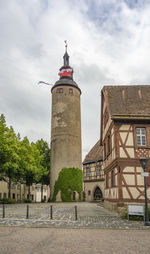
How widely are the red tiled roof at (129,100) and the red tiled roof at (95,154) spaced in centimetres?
2177

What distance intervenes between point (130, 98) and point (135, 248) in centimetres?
1409

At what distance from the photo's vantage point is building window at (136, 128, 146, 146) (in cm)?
1736

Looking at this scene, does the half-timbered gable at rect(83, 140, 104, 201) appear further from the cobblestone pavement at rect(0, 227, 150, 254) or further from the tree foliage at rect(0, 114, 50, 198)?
the cobblestone pavement at rect(0, 227, 150, 254)

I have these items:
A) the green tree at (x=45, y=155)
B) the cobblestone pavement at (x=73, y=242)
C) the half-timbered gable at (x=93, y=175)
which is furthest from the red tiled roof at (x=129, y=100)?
the green tree at (x=45, y=155)

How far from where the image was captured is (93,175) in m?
42.0

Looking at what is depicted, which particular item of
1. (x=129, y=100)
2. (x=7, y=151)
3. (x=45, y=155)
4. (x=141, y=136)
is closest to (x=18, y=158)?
(x=7, y=151)

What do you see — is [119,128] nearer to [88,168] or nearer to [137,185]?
[137,185]

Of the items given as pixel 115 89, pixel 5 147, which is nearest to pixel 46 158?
pixel 5 147

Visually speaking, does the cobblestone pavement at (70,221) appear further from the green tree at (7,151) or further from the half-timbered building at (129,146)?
the green tree at (7,151)

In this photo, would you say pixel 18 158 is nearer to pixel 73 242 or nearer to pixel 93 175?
pixel 93 175

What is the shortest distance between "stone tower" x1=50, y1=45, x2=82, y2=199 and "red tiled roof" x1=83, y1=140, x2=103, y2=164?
289 centimetres

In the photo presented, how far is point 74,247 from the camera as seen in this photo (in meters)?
7.01

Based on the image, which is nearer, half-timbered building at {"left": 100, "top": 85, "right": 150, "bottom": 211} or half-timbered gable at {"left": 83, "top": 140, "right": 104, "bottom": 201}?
half-timbered building at {"left": 100, "top": 85, "right": 150, "bottom": 211}

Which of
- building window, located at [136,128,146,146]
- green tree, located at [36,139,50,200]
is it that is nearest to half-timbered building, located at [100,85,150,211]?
building window, located at [136,128,146,146]
